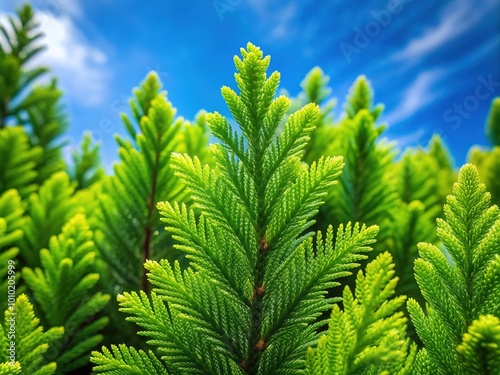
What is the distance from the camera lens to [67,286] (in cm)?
103

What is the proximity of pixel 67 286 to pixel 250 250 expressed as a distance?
1.76 ft

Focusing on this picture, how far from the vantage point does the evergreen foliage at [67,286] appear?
39.5 inches

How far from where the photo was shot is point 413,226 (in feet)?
4.58

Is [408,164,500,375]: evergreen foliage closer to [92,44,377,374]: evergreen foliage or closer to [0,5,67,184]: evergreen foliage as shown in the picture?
[92,44,377,374]: evergreen foliage

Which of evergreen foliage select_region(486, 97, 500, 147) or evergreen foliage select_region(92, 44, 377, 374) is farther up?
evergreen foliage select_region(486, 97, 500, 147)

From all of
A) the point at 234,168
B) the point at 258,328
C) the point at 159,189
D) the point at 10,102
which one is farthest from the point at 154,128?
the point at 10,102

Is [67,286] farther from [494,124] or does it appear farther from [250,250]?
[494,124]

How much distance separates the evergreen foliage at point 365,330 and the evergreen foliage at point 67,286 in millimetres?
633

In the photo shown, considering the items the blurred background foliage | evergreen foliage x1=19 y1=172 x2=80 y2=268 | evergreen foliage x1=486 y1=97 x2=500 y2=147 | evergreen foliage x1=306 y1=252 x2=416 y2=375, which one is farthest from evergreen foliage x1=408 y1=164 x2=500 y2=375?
evergreen foliage x1=486 y1=97 x2=500 y2=147

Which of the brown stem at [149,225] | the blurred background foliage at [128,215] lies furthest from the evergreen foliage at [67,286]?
the brown stem at [149,225]

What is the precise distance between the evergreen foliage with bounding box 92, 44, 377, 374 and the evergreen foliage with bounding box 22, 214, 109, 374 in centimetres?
A: 36

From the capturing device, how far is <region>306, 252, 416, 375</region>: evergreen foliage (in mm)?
551

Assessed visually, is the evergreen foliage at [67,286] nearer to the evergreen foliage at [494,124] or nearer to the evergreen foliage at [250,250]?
the evergreen foliage at [250,250]

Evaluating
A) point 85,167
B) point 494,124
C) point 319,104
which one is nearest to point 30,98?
point 85,167
